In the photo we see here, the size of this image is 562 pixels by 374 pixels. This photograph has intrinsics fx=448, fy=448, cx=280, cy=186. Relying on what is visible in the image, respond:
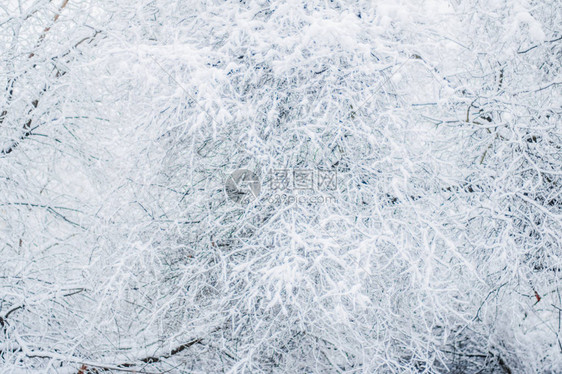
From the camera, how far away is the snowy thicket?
3926 millimetres

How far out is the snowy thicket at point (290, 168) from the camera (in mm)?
3926

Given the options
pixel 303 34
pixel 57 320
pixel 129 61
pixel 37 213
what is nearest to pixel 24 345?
pixel 57 320

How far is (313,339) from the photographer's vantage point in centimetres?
424

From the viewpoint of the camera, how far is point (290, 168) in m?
4.11

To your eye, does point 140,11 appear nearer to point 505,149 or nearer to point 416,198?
point 416,198
